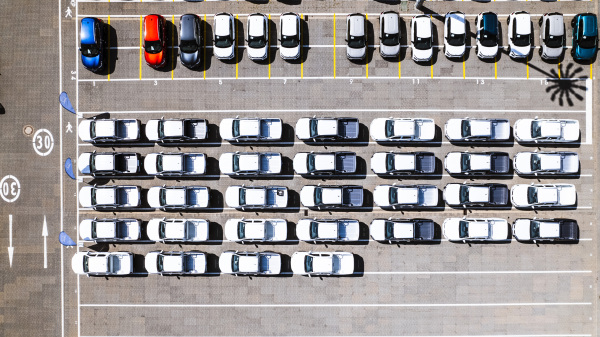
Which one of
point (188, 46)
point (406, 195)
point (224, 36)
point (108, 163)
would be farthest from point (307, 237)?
point (188, 46)

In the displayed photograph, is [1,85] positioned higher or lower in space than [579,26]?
lower

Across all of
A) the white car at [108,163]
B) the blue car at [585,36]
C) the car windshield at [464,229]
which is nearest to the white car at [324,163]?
the car windshield at [464,229]

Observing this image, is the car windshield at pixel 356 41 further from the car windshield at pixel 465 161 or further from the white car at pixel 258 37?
the car windshield at pixel 465 161

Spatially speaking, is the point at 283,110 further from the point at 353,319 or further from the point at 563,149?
the point at 563,149

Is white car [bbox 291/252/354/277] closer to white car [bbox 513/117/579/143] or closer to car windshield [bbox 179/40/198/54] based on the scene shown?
white car [bbox 513/117/579/143]

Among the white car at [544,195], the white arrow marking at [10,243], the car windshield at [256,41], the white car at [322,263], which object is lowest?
the white car at [322,263]

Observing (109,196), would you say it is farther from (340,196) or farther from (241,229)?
(340,196)

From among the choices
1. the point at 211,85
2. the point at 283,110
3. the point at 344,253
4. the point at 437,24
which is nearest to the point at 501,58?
the point at 437,24
